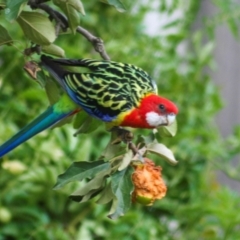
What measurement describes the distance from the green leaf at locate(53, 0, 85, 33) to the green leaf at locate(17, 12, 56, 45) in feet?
0.08

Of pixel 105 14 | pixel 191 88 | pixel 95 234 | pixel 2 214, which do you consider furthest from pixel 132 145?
pixel 105 14

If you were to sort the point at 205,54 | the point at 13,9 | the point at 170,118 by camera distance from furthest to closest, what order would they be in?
→ 1. the point at 205,54
2. the point at 170,118
3. the point at 13,9

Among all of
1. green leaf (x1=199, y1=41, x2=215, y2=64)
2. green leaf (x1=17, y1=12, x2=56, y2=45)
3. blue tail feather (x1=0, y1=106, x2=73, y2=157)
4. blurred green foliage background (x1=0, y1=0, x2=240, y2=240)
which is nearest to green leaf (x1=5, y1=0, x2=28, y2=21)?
green leaf (x1=17, y1=12, x2=56, y2=45)

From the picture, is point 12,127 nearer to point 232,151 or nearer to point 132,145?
point 232,151

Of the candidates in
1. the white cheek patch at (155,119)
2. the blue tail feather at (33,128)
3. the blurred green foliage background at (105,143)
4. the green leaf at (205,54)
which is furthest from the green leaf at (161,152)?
the green leaf at (205,54)

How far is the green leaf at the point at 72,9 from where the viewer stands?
0.83 m

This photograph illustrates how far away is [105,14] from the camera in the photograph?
7.04 feet

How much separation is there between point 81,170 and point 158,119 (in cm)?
13

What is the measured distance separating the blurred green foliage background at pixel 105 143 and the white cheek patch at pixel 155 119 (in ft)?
1.91

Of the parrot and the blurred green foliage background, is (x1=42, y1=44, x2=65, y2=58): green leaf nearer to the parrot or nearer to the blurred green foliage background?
the parrot

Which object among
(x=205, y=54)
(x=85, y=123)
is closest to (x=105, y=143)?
(x=205, y=54)

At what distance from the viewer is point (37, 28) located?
84 centimetres

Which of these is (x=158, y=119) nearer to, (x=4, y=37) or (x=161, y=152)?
(x=161, y=152)

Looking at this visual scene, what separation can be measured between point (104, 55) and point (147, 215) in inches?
41.4
